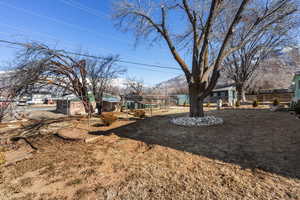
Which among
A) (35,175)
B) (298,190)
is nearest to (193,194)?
(298,190)

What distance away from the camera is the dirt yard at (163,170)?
6.38 ft

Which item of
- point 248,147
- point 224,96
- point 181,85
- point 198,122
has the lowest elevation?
point 248,147

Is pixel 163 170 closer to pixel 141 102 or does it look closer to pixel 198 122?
pixel 198 122

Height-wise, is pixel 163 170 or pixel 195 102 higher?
pixel 195 102

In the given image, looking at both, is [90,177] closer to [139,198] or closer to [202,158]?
[139,198]

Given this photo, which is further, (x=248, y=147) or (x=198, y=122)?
(x=198, y=122)

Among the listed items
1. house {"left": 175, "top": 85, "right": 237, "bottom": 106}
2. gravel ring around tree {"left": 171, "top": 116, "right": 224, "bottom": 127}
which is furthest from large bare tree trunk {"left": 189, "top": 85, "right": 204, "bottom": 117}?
house {"left": 175, "top": 85, "right": 237, "bottom": 106}

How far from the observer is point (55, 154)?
3.61 m

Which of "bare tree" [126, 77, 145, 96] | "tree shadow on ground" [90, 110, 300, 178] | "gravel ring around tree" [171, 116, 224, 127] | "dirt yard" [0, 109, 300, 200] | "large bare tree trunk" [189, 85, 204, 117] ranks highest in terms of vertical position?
"bare tree" [126, 77, 145, 96]

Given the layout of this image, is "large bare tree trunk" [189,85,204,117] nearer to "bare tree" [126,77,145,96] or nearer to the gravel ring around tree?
the gravel ring around tree

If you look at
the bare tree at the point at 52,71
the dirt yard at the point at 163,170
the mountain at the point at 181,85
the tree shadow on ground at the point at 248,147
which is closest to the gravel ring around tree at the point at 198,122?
the tree shadow on ground at the point at 248,147

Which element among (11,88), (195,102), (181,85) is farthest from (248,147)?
(181,85)

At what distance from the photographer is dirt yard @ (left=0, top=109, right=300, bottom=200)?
1945 mm

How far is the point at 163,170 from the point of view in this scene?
2.52 meters
